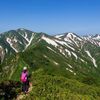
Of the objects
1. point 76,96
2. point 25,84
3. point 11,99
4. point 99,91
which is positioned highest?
point 25,84

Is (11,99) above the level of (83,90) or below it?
above

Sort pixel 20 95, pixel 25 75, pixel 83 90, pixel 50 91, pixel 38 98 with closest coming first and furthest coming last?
1. pixel 25 75
2. pixel 20 95
3. pixel 38 98
4. pixel 50 91
5. pixel 83 90

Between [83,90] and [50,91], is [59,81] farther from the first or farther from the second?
[50,91]

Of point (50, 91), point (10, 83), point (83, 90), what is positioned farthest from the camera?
point (83, 90)

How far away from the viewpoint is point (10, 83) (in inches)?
3644

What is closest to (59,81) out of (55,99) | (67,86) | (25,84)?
(67,86)

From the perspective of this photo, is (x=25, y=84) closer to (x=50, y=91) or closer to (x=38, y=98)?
(x=38, y=98)

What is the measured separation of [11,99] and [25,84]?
85.1 feet

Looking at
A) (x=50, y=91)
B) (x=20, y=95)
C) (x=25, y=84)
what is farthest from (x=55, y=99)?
(x=25, y=84)

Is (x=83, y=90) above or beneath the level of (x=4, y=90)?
beneath

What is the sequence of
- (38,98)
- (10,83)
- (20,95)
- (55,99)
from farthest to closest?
(55,99) < (38,98) < (10,83) < (20,95)

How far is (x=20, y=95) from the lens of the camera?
8125 cm

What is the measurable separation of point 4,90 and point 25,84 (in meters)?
28.8

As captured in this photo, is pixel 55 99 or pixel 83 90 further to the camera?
pixel 83 90
